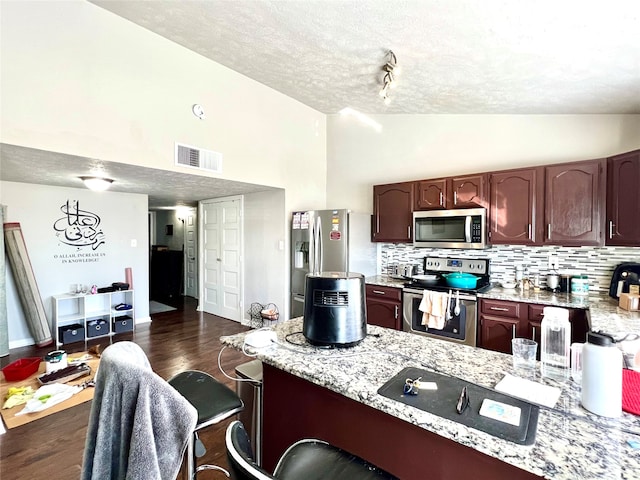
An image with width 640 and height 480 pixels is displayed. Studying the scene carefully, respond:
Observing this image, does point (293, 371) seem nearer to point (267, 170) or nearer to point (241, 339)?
point (241, 339)

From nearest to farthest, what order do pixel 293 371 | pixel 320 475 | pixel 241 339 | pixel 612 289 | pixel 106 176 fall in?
1. pixel 320 475
2. pixel 293 371
3. pixel 241 339
4. pixel 612 289
5. pixel 106 176

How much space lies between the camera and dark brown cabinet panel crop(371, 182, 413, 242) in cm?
391

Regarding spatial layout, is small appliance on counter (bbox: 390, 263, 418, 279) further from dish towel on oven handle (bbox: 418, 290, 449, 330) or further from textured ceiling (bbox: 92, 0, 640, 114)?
textured ceiling (bbox: 92, 0, 640, 114)

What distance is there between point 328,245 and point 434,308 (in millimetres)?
1526

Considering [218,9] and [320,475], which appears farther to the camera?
[218,9]

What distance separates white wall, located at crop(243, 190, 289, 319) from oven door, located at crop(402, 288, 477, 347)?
1797 mm

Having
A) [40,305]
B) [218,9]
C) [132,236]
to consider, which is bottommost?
[40,305]

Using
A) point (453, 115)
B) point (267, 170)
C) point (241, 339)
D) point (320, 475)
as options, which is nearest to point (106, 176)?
point (267, 170)

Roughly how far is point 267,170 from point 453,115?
2.46 metres

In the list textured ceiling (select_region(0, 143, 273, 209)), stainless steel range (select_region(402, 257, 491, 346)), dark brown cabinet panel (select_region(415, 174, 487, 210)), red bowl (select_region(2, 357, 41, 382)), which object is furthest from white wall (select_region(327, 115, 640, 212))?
red bowl (select_region(2, 357, 41, 382))

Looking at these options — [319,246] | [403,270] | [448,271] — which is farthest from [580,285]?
[319,246]

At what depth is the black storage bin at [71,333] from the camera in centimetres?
405

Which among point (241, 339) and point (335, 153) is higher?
point (335, 153)

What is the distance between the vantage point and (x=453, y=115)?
3.88m
